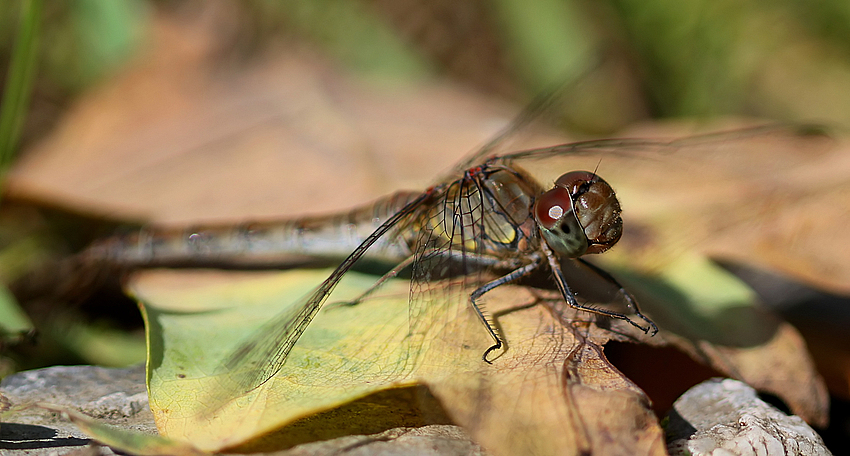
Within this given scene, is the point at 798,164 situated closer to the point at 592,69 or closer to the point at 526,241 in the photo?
the point at 592,69

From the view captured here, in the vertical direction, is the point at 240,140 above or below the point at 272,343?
above

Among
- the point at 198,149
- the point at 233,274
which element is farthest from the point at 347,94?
the point at 233,274

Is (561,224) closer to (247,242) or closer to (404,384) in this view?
(404,384)

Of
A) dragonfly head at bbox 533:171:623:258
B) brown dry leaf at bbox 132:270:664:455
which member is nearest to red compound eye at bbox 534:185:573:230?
dragonfly head at bbox 533:171:623:258

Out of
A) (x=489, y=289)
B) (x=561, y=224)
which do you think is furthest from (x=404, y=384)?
(x=561, y=224)

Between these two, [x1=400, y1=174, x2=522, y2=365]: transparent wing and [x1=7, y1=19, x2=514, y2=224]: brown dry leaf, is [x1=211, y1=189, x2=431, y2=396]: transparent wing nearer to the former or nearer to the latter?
[x1=400, y1=174, x2=522, y2=365]: transparent wing

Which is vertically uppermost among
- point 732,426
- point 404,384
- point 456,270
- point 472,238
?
point 472,238

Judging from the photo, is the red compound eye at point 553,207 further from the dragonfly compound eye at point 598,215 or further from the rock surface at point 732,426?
the rock surface at point 732,426
